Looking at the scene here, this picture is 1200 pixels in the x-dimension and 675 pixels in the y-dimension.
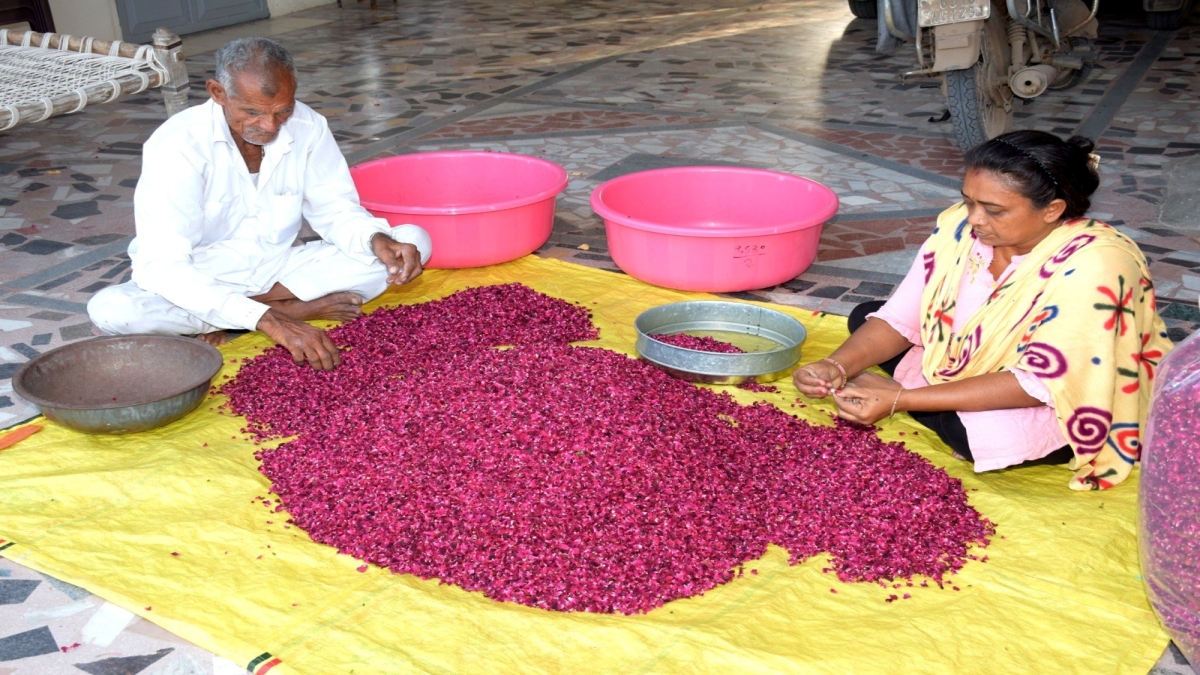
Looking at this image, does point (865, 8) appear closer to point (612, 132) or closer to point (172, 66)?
point (612, 132)

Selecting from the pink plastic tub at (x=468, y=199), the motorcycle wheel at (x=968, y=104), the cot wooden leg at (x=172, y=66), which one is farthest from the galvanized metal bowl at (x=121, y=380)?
the motorcycle wheel at (x=968, y=104)

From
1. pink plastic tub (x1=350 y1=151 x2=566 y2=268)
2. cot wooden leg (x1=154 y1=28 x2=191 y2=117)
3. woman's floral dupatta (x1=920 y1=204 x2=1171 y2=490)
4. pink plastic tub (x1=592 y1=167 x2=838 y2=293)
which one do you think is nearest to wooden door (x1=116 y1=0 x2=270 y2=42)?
cot wooden leg (x1=154 y1=28 x2=191 y2=117)

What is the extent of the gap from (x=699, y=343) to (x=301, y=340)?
105cm

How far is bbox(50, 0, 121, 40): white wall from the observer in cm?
707

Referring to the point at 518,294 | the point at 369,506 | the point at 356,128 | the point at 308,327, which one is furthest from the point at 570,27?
the point at 369,506

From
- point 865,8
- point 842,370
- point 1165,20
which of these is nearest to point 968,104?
point 842,370

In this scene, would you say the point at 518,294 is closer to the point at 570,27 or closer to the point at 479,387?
the point at 479,387

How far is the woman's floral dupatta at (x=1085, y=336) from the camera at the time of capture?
2182mm

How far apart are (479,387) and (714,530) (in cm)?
68

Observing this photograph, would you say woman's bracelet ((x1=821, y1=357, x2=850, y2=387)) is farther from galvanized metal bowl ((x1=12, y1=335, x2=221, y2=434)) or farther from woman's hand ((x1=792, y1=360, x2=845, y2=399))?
galvanized metal bowl ((x1=12, y1=335, x2=221, y2=434))

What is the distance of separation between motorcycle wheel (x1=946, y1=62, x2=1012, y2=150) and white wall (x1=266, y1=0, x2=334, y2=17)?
635 cm

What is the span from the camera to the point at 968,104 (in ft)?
14.6

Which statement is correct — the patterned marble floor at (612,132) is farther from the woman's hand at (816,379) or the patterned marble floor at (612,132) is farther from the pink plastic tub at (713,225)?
the woman's hand at (816,379)

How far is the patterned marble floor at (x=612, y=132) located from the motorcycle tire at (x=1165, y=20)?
11cm
